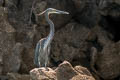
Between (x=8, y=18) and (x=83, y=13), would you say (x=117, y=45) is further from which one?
(x=8, y=18)

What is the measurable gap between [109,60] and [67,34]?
6.12 feet

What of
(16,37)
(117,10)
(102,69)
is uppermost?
(117,10)

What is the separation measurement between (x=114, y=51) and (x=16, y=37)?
3185 millimetres

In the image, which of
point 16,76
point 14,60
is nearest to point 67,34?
point 14,60

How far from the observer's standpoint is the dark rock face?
13.3 meters

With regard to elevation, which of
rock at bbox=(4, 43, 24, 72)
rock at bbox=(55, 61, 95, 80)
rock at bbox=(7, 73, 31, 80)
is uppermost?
rock at bbox=(55, 61, 95, 80)

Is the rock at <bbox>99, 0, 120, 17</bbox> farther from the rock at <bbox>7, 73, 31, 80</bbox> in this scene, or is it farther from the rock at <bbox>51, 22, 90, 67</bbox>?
the rock at <bbox>7, 73, 31, 80</bbox>

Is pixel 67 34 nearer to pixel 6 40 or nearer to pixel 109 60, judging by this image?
pixel 109 60

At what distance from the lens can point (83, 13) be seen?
14820 mm

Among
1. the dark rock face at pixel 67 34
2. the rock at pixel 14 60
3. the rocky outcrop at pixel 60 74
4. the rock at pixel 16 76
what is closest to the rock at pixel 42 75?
the rocky outcrop at pixel 60 74

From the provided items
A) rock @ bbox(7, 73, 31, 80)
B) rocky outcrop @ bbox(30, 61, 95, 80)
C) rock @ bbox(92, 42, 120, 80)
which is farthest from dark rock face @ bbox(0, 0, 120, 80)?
rocky outcrop @ bbox(30, 61, 95, 80)

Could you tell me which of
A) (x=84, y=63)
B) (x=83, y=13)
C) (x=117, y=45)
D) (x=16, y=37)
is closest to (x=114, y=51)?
(x=117, y=45)

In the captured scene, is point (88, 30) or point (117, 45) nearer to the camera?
point (117, 45)

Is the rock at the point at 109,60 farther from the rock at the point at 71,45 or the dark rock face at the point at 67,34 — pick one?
the rock at the point at 71,45
